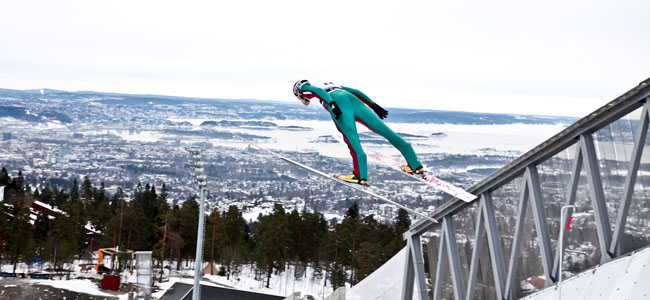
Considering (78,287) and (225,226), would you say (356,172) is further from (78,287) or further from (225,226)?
(225,226)

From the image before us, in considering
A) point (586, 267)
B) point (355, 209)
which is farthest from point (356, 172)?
point (355, 209)

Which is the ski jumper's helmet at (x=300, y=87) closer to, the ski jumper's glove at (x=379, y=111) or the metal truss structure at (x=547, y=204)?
the ski jumper's glove at (x=379, y=111)

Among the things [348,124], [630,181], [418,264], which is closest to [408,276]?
[418,264]

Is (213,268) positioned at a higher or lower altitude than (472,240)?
lower

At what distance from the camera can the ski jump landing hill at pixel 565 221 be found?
7461 millimetres

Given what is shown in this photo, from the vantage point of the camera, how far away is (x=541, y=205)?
8.92 m

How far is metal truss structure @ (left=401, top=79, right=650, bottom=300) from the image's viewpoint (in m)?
7.62

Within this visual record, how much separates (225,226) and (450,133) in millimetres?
50444

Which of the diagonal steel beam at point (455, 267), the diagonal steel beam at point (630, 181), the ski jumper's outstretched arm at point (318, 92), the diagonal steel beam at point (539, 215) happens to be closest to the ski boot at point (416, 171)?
the diagonal steel beam at point (455, 267)

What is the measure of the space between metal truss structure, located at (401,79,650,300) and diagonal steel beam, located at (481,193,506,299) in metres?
0.01

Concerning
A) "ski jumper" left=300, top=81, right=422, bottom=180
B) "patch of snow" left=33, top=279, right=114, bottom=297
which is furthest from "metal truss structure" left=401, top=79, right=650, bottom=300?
"patch of snow" left=33, top=279, right=114, bottom=297

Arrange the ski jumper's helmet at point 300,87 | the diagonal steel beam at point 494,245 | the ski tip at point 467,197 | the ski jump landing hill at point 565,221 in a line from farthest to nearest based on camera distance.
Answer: the ski jumper's helmet at point 300,87 < the ski tip at point 467,197 < the diagonal steel beam at point 494,245 < the ski jump landing hill at point 565,221

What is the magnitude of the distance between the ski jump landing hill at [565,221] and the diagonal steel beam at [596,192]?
0.04ft

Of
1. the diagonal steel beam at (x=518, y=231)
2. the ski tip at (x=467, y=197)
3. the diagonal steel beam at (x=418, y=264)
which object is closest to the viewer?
the diagonal steel beam at (x=518, y=231)
